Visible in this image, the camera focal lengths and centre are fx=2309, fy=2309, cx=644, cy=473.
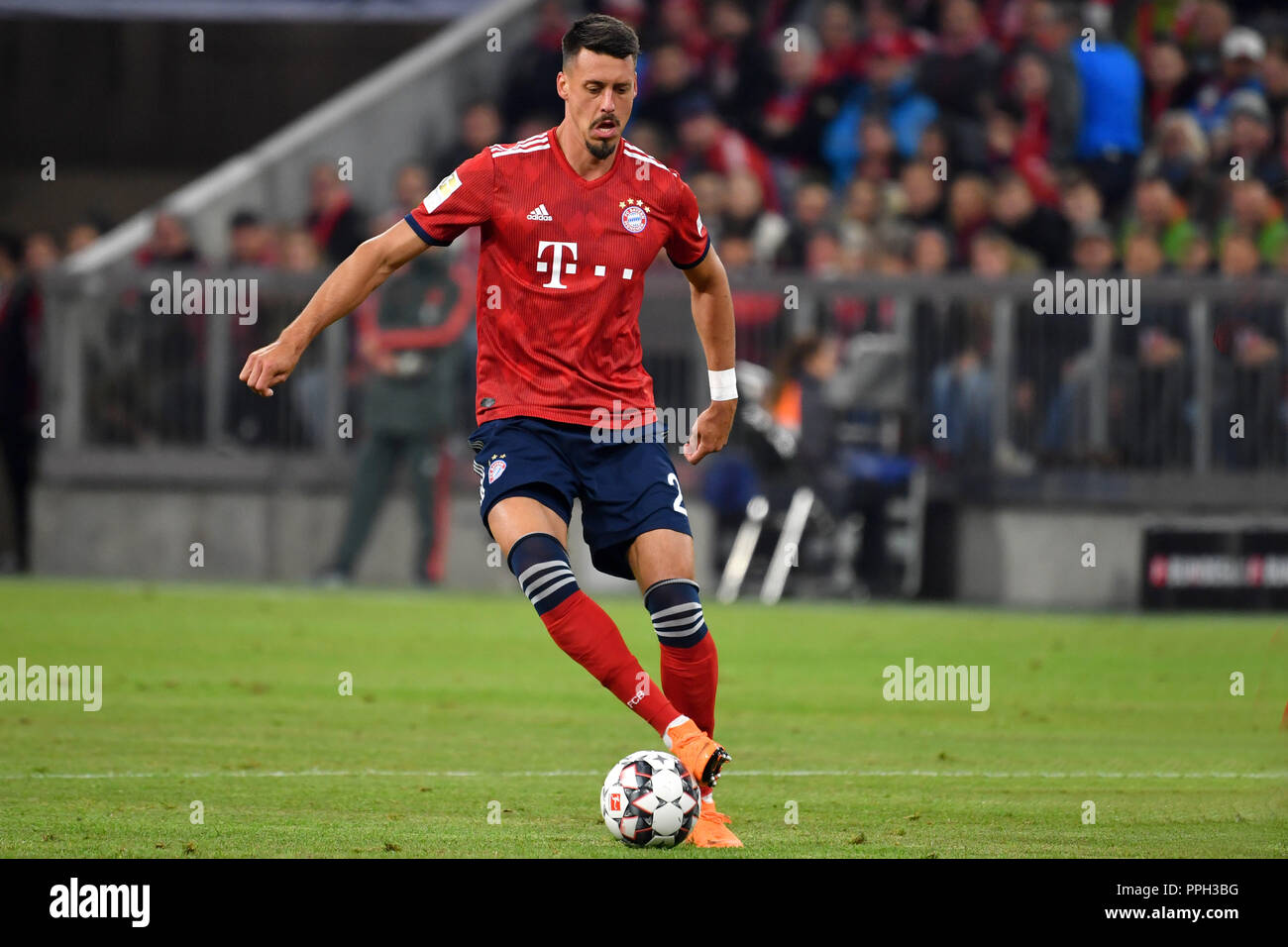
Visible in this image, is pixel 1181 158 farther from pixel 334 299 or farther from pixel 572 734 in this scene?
pixel 334 299

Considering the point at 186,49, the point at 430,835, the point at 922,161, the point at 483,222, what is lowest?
the point at 430,835

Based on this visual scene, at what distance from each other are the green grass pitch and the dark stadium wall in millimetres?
7731

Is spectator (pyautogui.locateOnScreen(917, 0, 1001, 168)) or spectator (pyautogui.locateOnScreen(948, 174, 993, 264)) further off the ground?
spectator (pyautogui.locateOnScreen(917, 0, 1001, 168))

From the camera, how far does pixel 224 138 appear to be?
24.1 m

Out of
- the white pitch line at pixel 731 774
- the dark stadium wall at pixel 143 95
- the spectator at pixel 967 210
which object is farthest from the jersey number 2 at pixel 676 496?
the dark stadium wall at pixel 143 95

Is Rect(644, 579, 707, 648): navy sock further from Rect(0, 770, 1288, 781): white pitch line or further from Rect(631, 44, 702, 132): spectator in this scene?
Rect(631, 44, 702, 132): spectator

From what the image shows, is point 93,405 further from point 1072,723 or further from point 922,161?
point 1072,723

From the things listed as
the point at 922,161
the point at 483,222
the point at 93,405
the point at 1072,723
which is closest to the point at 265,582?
the point at 93,405

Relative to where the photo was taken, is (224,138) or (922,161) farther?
(224,138)

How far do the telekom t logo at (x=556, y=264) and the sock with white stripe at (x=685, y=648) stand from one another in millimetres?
1052

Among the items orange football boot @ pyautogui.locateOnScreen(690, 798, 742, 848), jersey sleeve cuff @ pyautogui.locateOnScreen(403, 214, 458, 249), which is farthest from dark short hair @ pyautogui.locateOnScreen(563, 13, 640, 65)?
orange football boot @ pyautogui.locateOnScreen(690, 798, 742, 848)

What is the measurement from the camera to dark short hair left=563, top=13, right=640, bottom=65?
7.39 meters

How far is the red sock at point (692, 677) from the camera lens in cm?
764

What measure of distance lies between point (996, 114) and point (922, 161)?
1.04 metres
